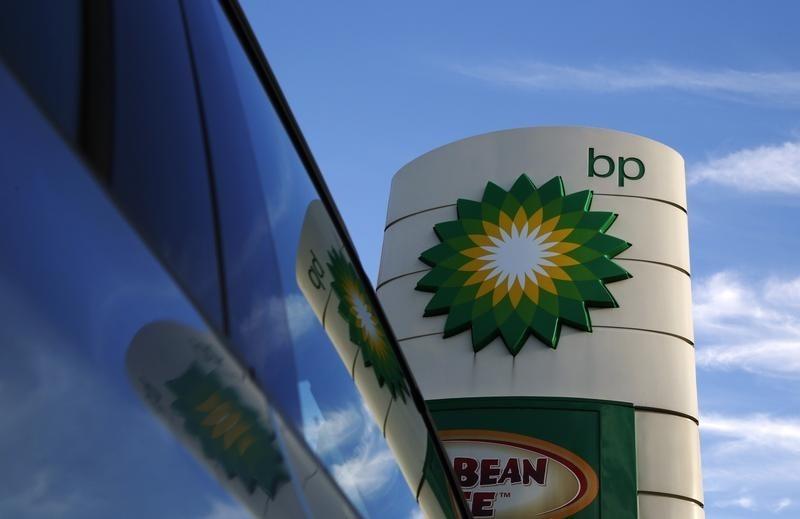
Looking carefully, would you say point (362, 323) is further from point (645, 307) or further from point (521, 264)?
point (521, 264)

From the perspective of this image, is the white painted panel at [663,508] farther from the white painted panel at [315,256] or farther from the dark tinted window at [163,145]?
the dark tinted window at [163,145]

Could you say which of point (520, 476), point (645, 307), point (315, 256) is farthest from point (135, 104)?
point (645, 307)

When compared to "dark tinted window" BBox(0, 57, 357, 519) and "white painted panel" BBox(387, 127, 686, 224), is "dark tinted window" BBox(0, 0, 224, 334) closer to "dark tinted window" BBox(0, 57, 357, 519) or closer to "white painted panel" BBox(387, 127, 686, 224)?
"dark tinted window" BBox(0, 57, 357, 519)

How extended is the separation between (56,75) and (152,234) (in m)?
0.17

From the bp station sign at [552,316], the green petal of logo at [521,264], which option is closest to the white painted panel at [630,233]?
the bp station sign at [552,316]

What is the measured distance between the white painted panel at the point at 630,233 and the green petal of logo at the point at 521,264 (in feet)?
0.43

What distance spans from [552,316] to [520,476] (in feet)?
6.13

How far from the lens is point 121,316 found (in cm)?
78

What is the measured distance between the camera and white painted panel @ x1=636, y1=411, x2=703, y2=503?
10.8 m

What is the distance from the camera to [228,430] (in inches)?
39.0

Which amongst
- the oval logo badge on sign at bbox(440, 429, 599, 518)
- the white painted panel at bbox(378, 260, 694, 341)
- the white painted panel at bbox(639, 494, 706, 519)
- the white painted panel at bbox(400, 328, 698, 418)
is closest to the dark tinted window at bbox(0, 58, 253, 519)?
the oval logo badge on sign at bbox(440, 429, 599, 518)

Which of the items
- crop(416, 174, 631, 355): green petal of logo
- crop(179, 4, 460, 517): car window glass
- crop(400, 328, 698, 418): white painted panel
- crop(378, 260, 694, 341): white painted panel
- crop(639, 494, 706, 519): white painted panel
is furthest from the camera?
crop(416, 174, 631, 355): green petal of logo

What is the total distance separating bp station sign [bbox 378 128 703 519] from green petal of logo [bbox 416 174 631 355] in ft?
0.06

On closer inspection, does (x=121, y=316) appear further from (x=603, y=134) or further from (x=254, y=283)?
(x=603, y=134)
